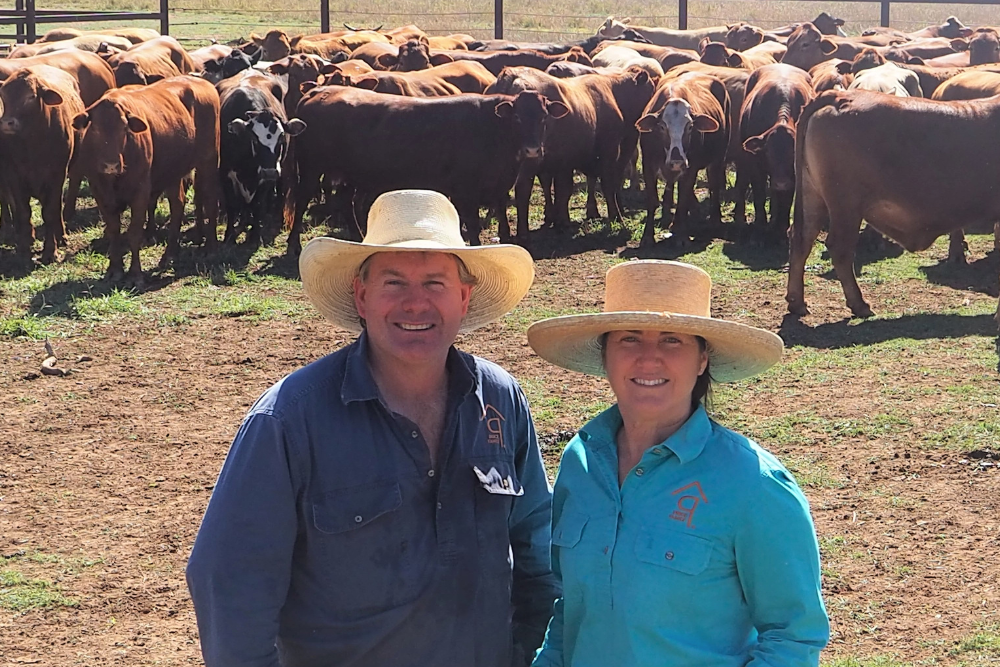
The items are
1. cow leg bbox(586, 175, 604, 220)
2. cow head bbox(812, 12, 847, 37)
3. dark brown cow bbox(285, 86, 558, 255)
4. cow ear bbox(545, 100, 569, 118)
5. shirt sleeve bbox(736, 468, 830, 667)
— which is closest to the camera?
shirt sleeve bbox(736, 468, 830, 667)

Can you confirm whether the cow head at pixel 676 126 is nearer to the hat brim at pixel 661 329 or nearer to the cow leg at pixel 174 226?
the cow leg at pixel 174 226

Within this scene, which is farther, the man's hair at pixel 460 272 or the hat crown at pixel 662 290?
the man's hair at pixel 460 272

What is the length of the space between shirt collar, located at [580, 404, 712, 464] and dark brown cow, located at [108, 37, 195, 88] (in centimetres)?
1400

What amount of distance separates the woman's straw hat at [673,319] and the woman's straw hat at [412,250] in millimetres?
252

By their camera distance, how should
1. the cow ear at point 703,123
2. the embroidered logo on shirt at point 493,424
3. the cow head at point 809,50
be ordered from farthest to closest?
the cow head at point 809,50 < the cow ear at point 703,123 < the embroidered logo on shirt at point 493,424

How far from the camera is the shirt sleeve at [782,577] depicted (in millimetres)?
2613

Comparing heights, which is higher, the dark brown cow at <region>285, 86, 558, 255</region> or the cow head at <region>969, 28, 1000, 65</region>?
the cow head at <region>969, 28, 1000, 65</region>

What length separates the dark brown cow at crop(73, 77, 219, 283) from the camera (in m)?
11.5

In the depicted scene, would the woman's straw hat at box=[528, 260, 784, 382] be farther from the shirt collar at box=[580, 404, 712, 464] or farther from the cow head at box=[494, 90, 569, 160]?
the cow head at box=[494, 90, 569, 160]

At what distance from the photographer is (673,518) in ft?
8.91

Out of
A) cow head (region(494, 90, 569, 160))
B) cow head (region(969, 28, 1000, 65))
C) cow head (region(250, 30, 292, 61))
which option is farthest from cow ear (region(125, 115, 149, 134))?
cow head (region(969, 28, 1000, 65))

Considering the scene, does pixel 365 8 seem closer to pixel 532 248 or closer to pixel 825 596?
pixel 532 248

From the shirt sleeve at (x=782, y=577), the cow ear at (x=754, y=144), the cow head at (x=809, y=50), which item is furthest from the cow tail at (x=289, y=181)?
the shirt sleeve at (x=782, y=577)

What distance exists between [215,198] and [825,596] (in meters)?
9.07
